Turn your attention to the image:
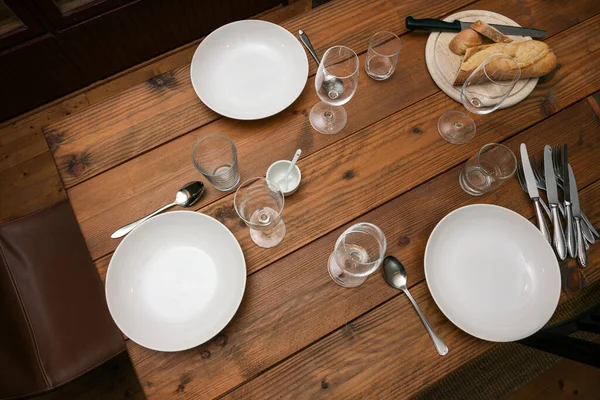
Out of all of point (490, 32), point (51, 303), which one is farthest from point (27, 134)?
point (490, 32)

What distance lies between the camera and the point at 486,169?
3.82 feet

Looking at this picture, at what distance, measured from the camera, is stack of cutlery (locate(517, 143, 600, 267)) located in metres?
1.09

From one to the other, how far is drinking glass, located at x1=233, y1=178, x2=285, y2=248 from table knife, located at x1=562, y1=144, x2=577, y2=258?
0.73 metres

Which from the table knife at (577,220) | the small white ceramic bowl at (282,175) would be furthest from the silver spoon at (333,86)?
the table knife at (577,220)

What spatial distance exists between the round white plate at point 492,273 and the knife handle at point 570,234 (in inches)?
3.7

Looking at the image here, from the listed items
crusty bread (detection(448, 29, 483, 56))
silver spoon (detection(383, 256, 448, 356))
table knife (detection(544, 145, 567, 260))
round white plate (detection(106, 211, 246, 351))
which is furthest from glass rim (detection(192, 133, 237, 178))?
table knife (detection(544, 145, 567, 260))

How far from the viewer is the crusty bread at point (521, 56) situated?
1.19 m

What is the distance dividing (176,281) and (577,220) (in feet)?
3.40

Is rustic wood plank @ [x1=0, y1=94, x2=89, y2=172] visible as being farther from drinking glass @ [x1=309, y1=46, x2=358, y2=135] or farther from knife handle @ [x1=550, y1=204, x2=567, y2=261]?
knife handle @ [x1=550, y1=204, x2=567, y2=261]

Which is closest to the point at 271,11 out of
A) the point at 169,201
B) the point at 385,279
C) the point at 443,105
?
the point at 443,105

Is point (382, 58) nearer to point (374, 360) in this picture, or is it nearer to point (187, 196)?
point (187, 196)

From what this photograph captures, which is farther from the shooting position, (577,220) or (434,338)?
(577,220)

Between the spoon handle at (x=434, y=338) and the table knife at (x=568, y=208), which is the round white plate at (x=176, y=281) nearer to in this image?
the spoon handle at (x=434, y=338)

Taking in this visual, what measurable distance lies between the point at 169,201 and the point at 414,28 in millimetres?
872
